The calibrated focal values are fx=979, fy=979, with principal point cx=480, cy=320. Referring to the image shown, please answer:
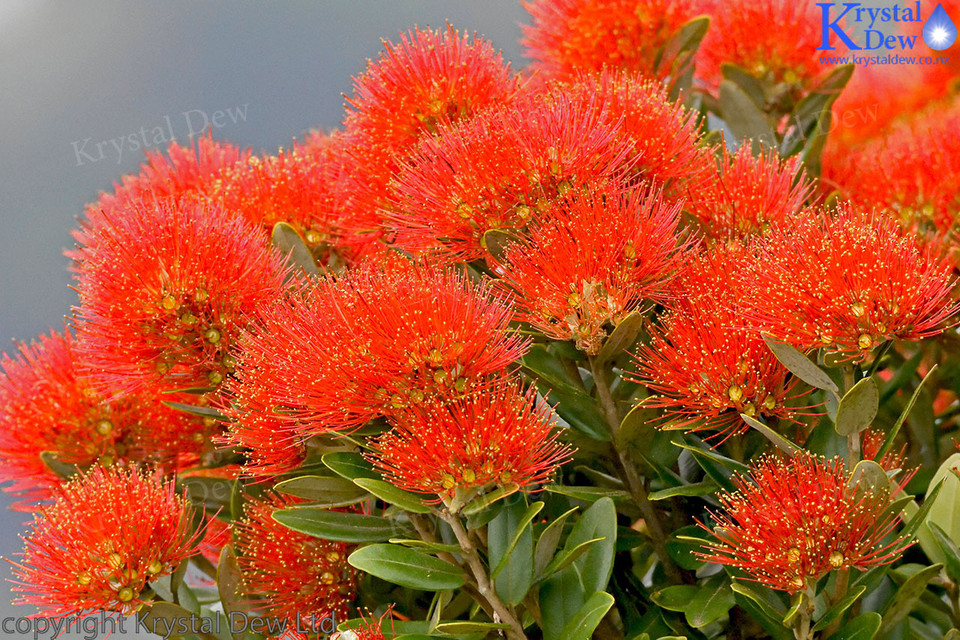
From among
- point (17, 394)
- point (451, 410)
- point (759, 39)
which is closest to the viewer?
point (451, 410)

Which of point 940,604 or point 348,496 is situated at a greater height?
point 348,496

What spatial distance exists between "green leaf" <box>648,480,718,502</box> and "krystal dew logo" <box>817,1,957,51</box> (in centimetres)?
49

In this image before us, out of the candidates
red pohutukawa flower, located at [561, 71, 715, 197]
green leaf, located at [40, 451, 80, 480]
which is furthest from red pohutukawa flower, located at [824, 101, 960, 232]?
green leaf, located at [40, 451, 80, 480]

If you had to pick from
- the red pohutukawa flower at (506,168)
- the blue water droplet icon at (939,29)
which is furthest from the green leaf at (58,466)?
the blue water droplet icon at (939,29)

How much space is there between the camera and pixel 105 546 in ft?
2.10

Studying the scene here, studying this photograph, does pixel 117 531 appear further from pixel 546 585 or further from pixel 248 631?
pixel 546 585

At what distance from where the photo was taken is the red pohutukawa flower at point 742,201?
69 centimetres

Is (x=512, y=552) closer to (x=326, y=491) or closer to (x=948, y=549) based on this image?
(x=326, y=491)

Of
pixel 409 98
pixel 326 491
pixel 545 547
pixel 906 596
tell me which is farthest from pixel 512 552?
pixel 409 98

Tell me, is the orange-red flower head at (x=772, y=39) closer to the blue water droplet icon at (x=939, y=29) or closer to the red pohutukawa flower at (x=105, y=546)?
the blue water droplet icon at (x=939, y=29)

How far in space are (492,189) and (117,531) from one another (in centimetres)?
33

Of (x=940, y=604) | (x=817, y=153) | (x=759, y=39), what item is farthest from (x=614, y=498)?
(x=759, y=39)

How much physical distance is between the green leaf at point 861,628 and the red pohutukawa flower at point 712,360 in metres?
0.13

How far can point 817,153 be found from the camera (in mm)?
848
